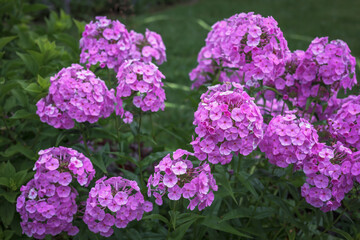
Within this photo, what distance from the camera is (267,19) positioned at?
90.7 inches

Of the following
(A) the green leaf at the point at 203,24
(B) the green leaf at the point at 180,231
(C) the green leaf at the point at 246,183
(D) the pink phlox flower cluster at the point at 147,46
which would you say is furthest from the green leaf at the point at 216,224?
(A) the green leaf at the point at 203,24

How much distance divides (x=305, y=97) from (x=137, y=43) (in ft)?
3.94

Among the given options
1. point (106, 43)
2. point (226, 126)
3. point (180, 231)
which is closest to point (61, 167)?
point (180, 231)

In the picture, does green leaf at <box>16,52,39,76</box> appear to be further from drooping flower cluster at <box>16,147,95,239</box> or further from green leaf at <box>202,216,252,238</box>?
green leaf at <box>202,216,252,238</box>

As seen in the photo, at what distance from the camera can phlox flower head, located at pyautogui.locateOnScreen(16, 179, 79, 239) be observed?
1.96 m

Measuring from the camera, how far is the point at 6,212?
8.02 ft

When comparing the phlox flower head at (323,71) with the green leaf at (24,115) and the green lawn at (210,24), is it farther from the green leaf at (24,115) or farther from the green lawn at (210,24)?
the green lawn at (210,24)

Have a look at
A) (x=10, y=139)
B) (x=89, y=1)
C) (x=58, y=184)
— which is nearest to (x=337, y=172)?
(x=58, y=184)

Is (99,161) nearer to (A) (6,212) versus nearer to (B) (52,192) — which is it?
(B) (52,192)

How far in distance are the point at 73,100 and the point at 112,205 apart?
0.64 metres

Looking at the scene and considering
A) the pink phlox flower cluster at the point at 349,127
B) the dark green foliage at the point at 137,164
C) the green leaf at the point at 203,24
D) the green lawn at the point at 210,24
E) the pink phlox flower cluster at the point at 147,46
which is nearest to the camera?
the pink phlox flower cluster at the point at 349,127

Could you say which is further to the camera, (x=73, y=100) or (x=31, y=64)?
(x=31, y=64)

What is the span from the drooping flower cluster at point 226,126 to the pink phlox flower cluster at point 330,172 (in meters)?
0.34

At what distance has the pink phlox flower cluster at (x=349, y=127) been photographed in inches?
85.6
